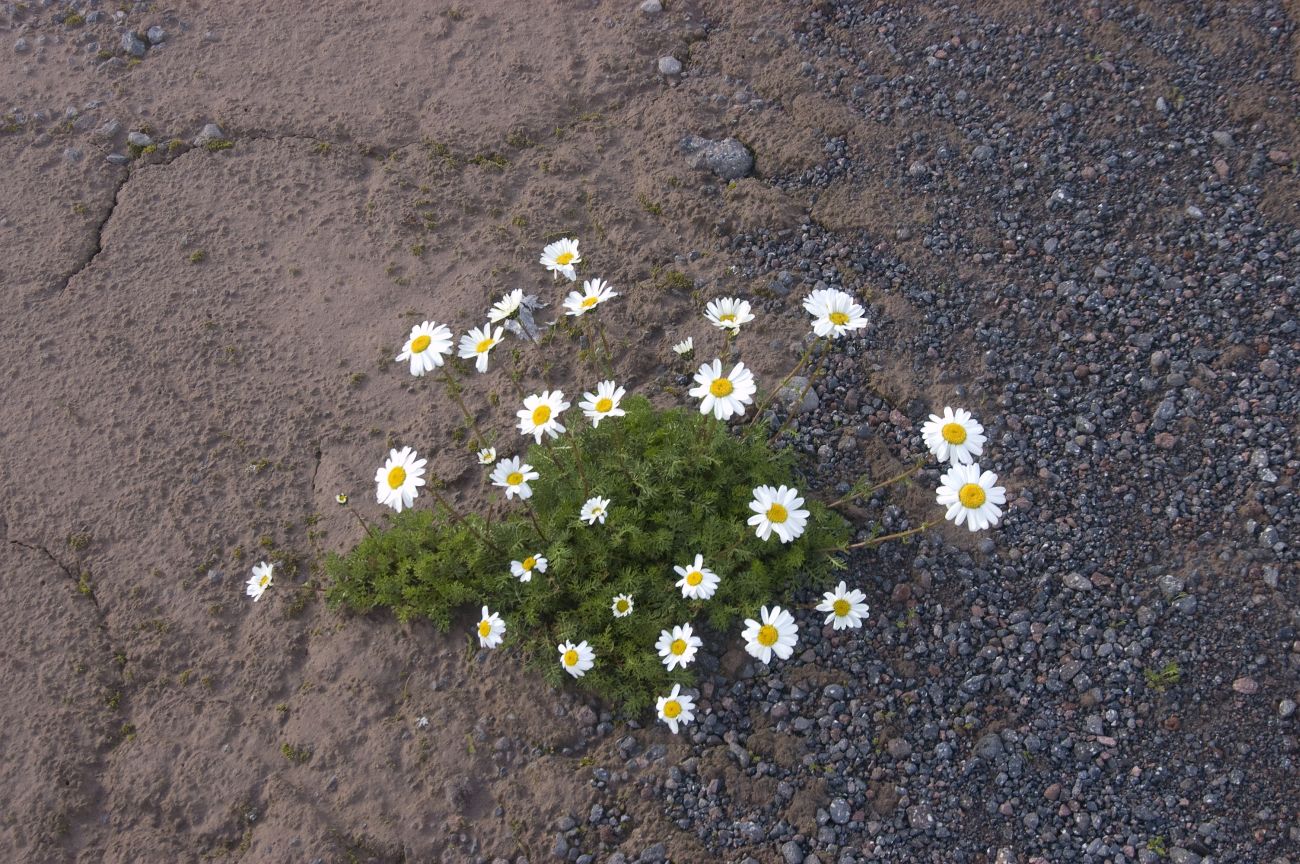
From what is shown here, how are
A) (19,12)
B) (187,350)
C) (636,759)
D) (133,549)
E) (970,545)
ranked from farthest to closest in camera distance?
(19,12) < (187,350) < (133,549) < (970,545) < (636,759)

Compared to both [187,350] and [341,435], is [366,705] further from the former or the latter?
[187,350]

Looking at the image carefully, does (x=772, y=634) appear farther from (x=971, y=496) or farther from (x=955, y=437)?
(x=955, y=437)

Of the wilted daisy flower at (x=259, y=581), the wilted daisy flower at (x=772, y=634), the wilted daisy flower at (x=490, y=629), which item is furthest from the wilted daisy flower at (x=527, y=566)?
the wilted daisy flower at (x=259, y=581)

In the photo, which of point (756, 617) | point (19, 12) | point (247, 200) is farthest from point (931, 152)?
point (19, 12)

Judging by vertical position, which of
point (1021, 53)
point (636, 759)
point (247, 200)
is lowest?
point (636, 759)

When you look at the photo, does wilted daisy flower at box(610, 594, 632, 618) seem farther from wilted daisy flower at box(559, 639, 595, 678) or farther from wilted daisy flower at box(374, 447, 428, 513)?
wilted daisy flower at box(374, 447, 428, 513)

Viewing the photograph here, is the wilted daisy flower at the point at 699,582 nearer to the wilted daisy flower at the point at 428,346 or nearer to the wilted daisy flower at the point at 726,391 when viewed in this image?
the wilted daisy flower at the point at 726,391

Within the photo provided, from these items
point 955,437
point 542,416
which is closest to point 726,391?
point 542,416
